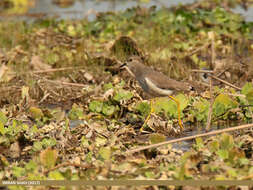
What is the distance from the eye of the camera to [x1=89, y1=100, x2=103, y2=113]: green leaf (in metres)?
6.69

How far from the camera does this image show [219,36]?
34.3 ft

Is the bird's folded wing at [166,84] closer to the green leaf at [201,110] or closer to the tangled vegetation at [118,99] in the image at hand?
the tangled vegetation at [118,99]

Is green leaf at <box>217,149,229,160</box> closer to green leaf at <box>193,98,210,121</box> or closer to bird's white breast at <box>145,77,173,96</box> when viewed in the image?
green leaf at <box>193,98,210,121</box>

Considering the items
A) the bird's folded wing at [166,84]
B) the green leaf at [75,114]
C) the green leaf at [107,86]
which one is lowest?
the green leaf at [75,114]

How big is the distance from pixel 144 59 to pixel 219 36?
2438 mm

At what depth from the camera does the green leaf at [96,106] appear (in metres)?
6.69

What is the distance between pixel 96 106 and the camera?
22.1 ft

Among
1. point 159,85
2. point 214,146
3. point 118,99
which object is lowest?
point 118,99

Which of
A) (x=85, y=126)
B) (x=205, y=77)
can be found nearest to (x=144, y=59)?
(x=205, y=77)

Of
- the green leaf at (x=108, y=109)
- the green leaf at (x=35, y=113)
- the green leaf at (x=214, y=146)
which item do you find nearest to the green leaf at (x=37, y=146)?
the green leaf at (x=35, y=113)

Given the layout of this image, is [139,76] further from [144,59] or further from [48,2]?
[48,2]

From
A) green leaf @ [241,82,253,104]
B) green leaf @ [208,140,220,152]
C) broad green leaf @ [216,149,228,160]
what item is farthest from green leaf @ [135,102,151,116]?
broad green leaf @ [216,149,228,160]

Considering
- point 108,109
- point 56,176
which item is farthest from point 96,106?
point 56,176

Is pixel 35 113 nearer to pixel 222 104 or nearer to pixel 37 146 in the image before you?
pixel 37 146
